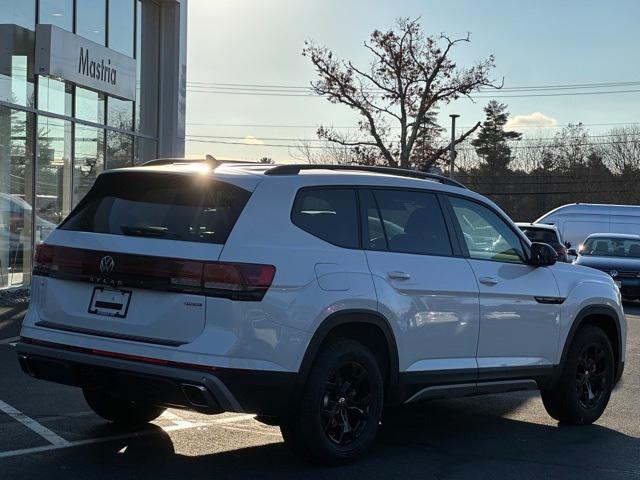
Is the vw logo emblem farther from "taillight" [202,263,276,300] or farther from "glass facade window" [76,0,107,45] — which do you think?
"glass facade window" [76,0,107,45]

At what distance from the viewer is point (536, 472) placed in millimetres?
5684

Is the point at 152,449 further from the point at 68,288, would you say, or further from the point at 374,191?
the point at 374,191

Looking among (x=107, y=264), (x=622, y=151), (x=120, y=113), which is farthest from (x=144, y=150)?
(x=622, y=151)

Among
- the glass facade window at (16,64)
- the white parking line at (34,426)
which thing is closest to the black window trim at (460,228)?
the white parking line at (34,426)

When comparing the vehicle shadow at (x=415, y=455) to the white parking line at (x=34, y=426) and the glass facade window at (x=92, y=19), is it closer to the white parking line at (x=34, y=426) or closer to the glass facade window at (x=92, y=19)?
the white parking line at (x=34, y=426)

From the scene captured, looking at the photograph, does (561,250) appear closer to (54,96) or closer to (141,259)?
(54,96)

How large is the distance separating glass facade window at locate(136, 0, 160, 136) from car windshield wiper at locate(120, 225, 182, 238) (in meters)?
15.9

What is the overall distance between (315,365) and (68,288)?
5.10ft

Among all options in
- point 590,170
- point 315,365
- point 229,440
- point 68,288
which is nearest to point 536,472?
point 315,365

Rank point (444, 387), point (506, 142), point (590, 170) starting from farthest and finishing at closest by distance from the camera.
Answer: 1. point (506, 142)
2. point (590, 170)
3. point (444, 387)

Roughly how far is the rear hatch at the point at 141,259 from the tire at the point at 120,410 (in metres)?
0.99

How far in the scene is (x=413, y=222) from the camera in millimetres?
6145

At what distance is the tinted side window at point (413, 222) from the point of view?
5965mm

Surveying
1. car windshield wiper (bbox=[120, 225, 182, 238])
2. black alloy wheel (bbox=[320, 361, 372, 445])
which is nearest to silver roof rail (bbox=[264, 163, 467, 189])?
car windshield wiper (bbox=[120, 225, 182, 238])
